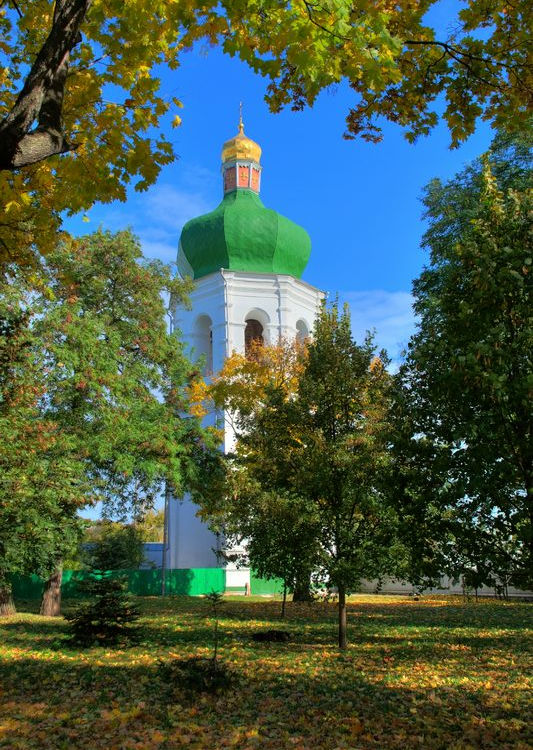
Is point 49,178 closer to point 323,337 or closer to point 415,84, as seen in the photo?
point 415,84

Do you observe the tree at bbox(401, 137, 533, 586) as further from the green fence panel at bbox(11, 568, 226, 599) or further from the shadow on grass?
the green fence panel at bbox(11, 568, 226, 599)

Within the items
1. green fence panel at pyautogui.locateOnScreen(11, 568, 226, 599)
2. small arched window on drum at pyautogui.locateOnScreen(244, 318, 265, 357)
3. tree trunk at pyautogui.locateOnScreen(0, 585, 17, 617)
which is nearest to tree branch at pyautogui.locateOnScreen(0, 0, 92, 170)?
tree trunk at pyautogui.locateOnScreen(0, 585, 17, 617)

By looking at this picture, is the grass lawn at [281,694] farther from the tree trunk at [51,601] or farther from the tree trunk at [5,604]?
the tree trunk at [51,601]

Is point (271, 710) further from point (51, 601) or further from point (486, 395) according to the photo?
point (51, 601)

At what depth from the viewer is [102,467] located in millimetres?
19094

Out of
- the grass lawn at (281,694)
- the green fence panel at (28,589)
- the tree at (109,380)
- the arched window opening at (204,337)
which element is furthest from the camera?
the arched window opening at (204,337)

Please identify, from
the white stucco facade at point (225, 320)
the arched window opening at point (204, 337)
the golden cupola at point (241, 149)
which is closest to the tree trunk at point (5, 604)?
the white stucco facade at point (225, 320)

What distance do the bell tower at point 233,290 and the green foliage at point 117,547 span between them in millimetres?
2460

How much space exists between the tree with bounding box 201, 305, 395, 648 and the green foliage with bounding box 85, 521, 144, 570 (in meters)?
2.92

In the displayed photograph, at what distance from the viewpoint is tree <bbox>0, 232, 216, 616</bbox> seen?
1569 centimetres

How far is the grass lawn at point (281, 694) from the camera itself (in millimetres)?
5520

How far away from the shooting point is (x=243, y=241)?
34.9m

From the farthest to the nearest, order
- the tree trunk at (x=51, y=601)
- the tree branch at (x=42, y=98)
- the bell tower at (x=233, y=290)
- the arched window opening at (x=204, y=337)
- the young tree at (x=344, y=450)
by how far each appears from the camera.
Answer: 1. the arched window opening at (x=204, y=337)
2. the bell tower at (x=233, y=290)
3. the tree trunk at (x=51, y=601)
4. the young tree at (x=344, y=450)
5. the tree branch at (x=42, y=98)

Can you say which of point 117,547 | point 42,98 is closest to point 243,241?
point 117,547
